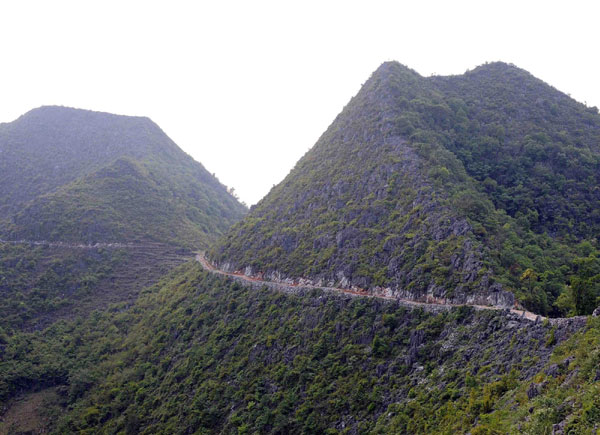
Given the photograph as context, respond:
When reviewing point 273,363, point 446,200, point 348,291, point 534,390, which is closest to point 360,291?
point 348,291

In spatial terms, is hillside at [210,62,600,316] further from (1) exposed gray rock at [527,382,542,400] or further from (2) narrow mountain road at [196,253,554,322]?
(1) exposed gray rock at [527,382,542,400]

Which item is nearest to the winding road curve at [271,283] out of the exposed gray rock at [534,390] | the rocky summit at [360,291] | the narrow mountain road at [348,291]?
the narrow mountain road at [348,291]

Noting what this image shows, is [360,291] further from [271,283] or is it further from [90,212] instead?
[90,212]

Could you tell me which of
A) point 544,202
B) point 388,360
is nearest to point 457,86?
point 544,202

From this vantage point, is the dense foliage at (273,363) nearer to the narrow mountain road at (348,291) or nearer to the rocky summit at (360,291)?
the rocky summit at (360,291)

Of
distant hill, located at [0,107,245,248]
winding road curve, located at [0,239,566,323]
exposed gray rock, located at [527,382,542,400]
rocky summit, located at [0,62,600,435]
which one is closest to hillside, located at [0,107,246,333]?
distant hill, located at [0,107,245,248]

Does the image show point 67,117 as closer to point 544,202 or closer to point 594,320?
point 544,202
